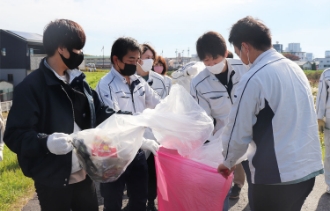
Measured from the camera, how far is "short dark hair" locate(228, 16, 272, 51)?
2.01m

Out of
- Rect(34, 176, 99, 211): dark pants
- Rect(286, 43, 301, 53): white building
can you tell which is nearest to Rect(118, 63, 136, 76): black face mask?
Rect(34, 176, 99, 211): dark pants

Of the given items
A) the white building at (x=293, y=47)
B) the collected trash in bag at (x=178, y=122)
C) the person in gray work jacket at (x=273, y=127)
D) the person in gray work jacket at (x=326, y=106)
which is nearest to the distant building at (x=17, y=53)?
the person in gray work jacket at (x=326, y=106)

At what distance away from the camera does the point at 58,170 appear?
193cm

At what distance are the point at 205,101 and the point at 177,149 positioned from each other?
3.01 ft

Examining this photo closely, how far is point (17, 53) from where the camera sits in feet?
104

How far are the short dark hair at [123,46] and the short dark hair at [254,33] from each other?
1114 mm

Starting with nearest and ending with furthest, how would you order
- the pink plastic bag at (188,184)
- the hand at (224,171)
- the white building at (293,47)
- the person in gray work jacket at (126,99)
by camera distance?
the hand at (224,171) < the pink plastic bag at (188,184) < the person in gray work jacket at (126,99) < the white building at (293,47)

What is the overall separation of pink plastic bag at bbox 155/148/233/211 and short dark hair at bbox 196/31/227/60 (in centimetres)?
114

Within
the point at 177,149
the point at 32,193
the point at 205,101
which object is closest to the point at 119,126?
the point at 177,149

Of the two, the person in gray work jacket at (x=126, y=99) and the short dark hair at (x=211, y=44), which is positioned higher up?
the short dark hair at (x=211, y=44)

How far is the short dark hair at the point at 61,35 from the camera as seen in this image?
77.6 inches

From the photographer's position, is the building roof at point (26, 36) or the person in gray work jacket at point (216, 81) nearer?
the person in gray work jacket at point (216, 81)

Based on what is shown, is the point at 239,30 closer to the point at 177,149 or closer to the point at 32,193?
the point at 177,149

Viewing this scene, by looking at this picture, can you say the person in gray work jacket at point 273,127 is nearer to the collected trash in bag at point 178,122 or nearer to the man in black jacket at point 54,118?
the collected trash in bag at point 178,122
